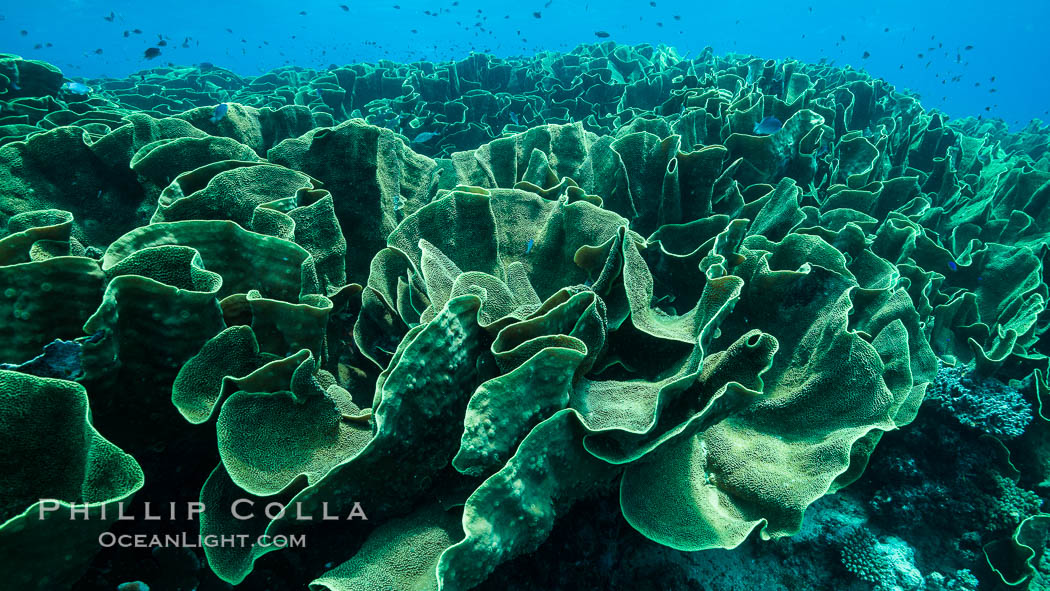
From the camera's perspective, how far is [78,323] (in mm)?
1731

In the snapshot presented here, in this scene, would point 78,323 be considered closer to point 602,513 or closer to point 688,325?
point 602,513

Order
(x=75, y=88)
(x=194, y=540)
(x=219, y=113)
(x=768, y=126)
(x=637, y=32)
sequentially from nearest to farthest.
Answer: (x=194, y=540), (x=219, y=113), (x=768, y=126), (x=75, y=88), (x=637, y=32)

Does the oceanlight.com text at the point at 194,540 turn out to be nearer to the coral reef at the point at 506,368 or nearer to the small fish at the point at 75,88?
the coral reef at the point at 506,368

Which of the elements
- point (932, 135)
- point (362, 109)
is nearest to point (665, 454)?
point (932, 135)

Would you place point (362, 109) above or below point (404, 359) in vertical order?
above

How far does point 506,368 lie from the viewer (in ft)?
5.86

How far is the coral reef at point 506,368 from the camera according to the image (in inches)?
62.1

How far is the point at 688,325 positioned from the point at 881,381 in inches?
36.5

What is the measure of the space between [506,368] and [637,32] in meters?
131

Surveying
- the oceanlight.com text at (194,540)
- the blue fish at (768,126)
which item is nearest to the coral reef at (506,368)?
the oceanlight.com text at (194,540)

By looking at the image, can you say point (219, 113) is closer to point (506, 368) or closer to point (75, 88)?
point (506, 368)

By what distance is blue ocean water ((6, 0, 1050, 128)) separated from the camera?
90000 mm

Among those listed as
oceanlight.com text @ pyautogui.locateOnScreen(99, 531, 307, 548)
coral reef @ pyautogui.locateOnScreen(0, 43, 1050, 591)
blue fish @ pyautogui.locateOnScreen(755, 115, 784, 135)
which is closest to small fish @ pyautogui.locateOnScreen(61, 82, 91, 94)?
coral reef @ pyautogui.locateOnScreen(0, 43, 1050, 591)

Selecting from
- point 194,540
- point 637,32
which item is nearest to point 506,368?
point 194,540
